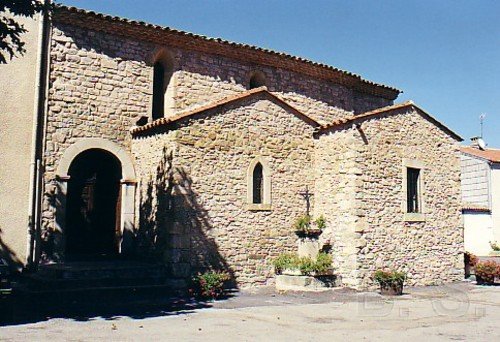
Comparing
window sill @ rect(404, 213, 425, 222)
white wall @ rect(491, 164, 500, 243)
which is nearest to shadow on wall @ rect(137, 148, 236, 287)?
window sill @ rect(404, 213, 425, 222)

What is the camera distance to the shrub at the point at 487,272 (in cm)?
1736

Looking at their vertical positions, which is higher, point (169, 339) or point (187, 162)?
point (187, 162)

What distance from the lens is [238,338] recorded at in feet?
28.9

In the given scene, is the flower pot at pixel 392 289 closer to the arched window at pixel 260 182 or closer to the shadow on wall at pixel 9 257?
the arched window at pixel 260 182

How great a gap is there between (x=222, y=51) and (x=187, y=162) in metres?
4.55

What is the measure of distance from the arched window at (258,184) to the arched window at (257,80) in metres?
3.52

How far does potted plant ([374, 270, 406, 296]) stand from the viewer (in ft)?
47.9

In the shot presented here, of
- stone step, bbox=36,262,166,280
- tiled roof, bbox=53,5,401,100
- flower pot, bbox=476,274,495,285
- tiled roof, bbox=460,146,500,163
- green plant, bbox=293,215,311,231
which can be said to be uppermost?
tiled roof, bbox=53,5,401,100

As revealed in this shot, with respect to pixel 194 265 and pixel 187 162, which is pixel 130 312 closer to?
pixel 194 265

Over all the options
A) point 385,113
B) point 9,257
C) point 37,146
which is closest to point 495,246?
point 385,113

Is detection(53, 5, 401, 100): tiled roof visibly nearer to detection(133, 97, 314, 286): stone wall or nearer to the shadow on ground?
detection(133, 97, 314, 286): stone wall

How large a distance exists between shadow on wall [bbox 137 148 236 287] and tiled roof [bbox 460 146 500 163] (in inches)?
821

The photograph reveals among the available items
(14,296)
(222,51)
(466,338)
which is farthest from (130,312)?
(222,51)

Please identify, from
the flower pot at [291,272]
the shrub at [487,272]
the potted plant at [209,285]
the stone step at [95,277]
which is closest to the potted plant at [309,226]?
the flower pot at [291,272]
